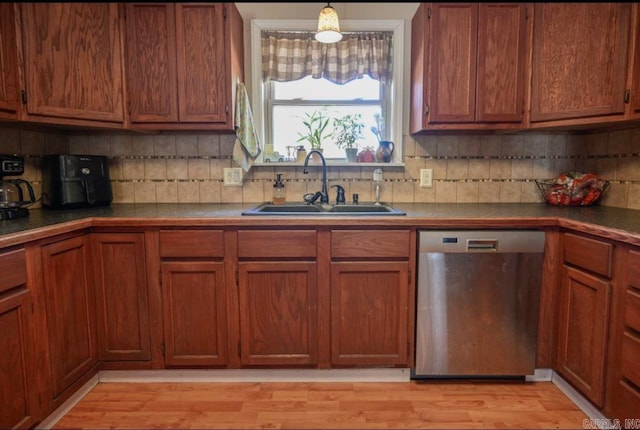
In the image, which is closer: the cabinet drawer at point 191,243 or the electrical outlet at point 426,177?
the cabinet drawer at point 191,243

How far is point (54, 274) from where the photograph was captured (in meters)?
1.58

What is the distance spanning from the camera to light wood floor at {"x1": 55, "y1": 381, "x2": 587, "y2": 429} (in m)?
1.63

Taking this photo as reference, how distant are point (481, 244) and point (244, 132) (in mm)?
1445

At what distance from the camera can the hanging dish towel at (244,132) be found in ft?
7.16

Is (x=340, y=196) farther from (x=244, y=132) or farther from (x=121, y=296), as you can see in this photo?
(x=121, y=296)

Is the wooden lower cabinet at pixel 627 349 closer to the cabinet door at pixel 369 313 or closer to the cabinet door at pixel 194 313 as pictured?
the cabinet door at pixel 369 313

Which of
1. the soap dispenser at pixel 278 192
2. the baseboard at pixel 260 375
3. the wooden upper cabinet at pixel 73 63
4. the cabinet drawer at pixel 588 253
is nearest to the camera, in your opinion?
the cabinet drawer at pixel 588 253

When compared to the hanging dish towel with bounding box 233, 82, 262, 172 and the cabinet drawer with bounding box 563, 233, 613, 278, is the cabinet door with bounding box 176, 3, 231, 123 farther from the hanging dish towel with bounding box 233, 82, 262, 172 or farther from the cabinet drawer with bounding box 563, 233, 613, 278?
the cabinet drawer with bounding box 563, 233, 613, 278

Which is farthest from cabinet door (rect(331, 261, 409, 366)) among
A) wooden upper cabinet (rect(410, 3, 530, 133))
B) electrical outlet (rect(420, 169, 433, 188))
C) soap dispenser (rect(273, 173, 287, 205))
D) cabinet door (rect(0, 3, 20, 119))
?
cabinet door (rect(0, 3, 20, 119))

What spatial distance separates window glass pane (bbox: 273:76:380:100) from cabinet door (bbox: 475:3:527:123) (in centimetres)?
70

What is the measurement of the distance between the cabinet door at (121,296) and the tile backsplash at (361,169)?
684 mm

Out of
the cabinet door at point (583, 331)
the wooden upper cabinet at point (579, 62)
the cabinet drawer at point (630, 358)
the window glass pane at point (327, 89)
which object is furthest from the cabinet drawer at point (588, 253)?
the window glass pane at point (327, 89)

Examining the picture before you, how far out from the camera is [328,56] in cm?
244

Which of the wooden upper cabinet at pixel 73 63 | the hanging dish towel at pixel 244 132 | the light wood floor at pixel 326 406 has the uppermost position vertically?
the wooden upper cabinet at pixel 73 63
